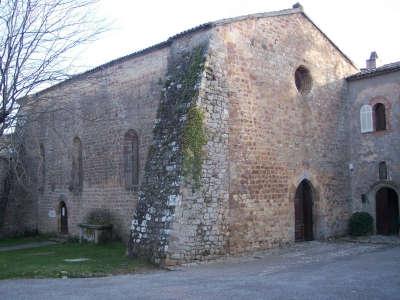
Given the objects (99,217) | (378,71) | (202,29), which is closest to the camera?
(202,29)

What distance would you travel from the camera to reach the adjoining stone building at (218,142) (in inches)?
484

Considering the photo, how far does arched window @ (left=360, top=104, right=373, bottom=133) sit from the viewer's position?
17578 mm

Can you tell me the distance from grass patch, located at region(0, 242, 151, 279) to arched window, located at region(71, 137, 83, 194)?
3114 mm

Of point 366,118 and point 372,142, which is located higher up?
point 366,118

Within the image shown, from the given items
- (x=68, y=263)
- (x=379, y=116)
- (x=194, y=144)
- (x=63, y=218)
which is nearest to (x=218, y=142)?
(x=194, y=144)

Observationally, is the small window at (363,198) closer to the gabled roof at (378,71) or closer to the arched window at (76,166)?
the gabled roof at (378,71)

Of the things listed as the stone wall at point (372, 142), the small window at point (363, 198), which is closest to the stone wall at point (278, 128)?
the stone wall at point (372, 142)

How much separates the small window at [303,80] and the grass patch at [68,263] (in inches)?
314

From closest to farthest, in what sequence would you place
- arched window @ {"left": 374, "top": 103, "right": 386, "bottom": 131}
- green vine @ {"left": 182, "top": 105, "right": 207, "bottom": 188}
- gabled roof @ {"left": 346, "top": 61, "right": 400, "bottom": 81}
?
green vine @ {"left": 182, "top": 105, "right": 207, "bottom": 188} → gabled roof @ {"left": 346, "top": 61, "right": 400, "bottom": 81} → arched window @ {"left": 374, "top": 103, "right": 386, "bottom": 131}

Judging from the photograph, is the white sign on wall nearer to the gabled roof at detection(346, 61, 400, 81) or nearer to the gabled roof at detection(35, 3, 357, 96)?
the gabled roof at detection(35, 3, 357, 96)

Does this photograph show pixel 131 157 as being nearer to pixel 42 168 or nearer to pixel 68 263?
pixel 68 263

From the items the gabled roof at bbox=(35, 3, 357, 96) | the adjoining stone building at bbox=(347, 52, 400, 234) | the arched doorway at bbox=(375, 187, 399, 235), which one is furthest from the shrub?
the arched doorway at bbox=(375, 187, 399, 235)

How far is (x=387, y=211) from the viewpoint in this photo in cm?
1755

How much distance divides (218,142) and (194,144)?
2.92 feet
